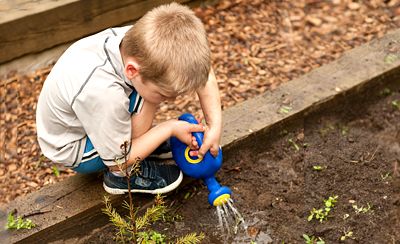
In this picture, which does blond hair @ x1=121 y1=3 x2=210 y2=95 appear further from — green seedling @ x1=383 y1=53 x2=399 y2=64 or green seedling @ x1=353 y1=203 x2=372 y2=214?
green seedling @ x1=383 y1=53 x2=399 y2=64

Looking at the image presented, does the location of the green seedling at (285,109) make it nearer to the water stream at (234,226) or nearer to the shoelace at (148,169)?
the water stream at (234,226)

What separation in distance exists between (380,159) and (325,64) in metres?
0.66

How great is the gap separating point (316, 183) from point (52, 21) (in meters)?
1.65

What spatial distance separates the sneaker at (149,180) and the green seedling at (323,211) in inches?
24.6

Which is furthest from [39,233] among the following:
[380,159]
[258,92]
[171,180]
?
[380,159]

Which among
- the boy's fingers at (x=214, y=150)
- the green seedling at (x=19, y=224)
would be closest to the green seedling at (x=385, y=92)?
the boy's fingers at (x=214, y=150)

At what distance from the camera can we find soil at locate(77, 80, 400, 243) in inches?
107

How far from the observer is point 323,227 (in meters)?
2.71

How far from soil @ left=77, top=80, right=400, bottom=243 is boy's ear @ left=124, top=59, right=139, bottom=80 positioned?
84 centimetres

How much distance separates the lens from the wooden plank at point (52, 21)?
3203 mm

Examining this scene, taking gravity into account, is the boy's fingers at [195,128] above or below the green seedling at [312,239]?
above

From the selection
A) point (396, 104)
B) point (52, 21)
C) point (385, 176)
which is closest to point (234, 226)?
point (385, 176)

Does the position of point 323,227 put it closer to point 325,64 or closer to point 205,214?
point 205,214

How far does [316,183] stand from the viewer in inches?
114
